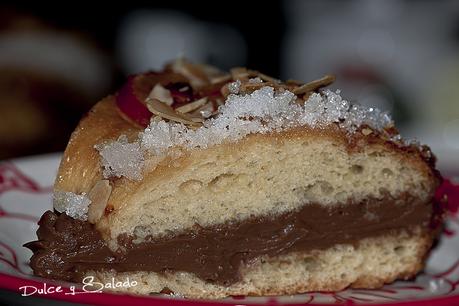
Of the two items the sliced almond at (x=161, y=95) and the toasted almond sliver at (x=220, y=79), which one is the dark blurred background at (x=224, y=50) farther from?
the sliced almond at (x=161, y=95)

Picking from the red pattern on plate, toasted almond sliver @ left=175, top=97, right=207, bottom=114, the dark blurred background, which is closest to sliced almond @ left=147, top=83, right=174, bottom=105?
toasted almond sliver @ left=175, top=97, right=207, bottom=114

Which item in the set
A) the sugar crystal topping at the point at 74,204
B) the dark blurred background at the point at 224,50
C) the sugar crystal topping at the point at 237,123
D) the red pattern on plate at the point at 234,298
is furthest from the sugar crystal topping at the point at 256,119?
the dark blurred background at the point at 224,50

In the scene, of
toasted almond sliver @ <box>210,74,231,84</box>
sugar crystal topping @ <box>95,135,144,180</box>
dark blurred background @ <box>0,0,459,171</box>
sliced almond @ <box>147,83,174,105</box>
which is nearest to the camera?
sugar crystal topping @ <box>95,135,144,180</box>

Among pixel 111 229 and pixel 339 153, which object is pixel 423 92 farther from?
pixel 111 229

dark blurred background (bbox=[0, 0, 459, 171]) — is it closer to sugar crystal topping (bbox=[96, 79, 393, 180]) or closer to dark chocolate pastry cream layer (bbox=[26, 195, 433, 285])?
dark chocolate pastry cream layer (bbox=[26, 195, 433, 285])

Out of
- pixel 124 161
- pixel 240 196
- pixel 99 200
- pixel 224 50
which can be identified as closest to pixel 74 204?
pixel 99 200

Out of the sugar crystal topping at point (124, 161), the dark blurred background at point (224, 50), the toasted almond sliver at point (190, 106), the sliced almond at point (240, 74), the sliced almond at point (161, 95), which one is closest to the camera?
the sugar crystal topping at point (124, 161)

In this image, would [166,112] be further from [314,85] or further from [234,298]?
[234,298]
